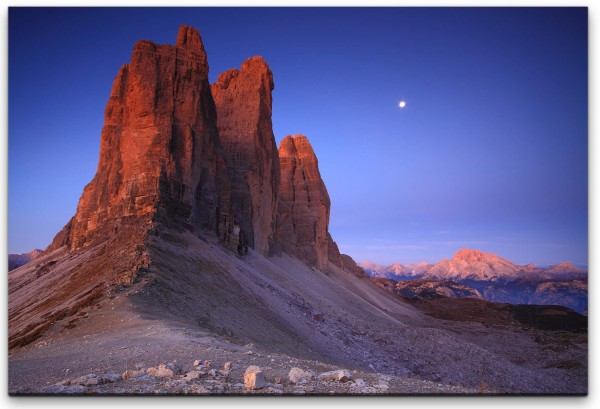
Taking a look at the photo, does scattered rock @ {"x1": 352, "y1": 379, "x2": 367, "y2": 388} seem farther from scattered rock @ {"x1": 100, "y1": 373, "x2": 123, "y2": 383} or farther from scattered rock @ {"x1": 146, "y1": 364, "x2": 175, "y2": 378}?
scattered rock @ {"x1": 100, "y1": 373, "x2": 123, "y2": 383}

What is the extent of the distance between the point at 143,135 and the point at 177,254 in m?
13.1

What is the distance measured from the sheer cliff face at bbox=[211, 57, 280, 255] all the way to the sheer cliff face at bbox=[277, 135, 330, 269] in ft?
28.0

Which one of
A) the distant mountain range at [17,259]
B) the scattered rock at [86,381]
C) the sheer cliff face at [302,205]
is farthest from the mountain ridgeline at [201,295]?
the sheer cliff face at [302,205]

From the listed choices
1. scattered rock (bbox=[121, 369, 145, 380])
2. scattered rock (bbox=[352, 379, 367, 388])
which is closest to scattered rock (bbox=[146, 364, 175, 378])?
scattered rock (bbox=[121, 369, 145, 380])

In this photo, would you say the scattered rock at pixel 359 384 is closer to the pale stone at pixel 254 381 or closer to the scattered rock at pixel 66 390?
the pale stone at pixel 254 381

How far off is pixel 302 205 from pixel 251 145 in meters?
20.5

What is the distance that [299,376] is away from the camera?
7691mm

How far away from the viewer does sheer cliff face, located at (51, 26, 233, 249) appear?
92.9 ft

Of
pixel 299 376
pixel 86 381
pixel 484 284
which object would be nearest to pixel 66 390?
pixel 86 381

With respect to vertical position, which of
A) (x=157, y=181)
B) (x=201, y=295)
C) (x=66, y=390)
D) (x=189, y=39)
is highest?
(x=189, y=39)

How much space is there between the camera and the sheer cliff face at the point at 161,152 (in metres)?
28.3

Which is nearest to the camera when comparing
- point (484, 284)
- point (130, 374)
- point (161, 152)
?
point (130, 374)

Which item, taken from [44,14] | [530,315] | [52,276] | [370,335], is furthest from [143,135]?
[530,315]

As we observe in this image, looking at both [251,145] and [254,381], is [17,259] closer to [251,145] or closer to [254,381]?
[251,145]
